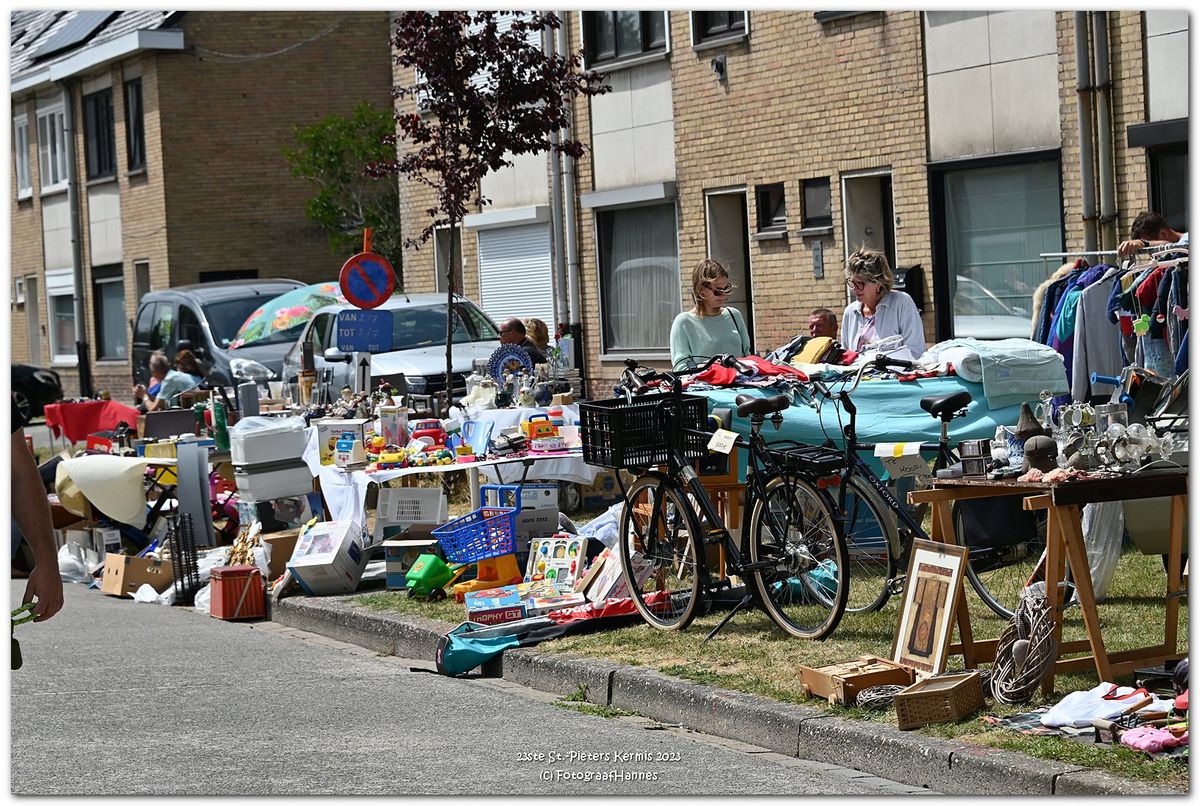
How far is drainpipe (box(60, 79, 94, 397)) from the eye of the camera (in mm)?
35969

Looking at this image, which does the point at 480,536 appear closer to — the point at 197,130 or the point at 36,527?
the point at 36,527

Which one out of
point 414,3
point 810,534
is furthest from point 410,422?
point 810,534

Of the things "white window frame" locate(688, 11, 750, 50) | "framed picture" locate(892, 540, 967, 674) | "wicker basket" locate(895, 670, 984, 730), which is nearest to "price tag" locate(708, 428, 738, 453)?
"framed picture" locate(892, 540, 967, 674)

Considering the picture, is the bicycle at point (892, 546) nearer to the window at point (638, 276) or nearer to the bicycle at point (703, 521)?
the bicycle at point (703, 521)

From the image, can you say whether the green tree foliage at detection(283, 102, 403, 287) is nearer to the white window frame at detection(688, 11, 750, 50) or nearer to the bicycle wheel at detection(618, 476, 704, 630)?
the white window frame at detection(688, 11, 750, 50)

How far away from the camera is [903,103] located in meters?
17.5

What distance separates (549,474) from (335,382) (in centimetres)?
590

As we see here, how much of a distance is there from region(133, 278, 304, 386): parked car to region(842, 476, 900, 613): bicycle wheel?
1284 centimetres

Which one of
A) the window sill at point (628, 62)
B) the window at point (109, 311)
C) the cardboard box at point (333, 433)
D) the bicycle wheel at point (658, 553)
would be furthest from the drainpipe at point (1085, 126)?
the window at point (109, 311)

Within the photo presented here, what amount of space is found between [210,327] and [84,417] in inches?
228

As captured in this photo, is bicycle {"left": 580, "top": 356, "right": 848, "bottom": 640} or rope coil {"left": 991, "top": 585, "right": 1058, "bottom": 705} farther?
bicycle {"left": 580, "top": 356, "right": 848, "bottom": 640}

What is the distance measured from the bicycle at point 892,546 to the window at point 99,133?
28.7 m

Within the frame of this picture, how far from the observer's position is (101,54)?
3378 centimetres

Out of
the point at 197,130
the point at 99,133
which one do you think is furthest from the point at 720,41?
the point at 99,133
